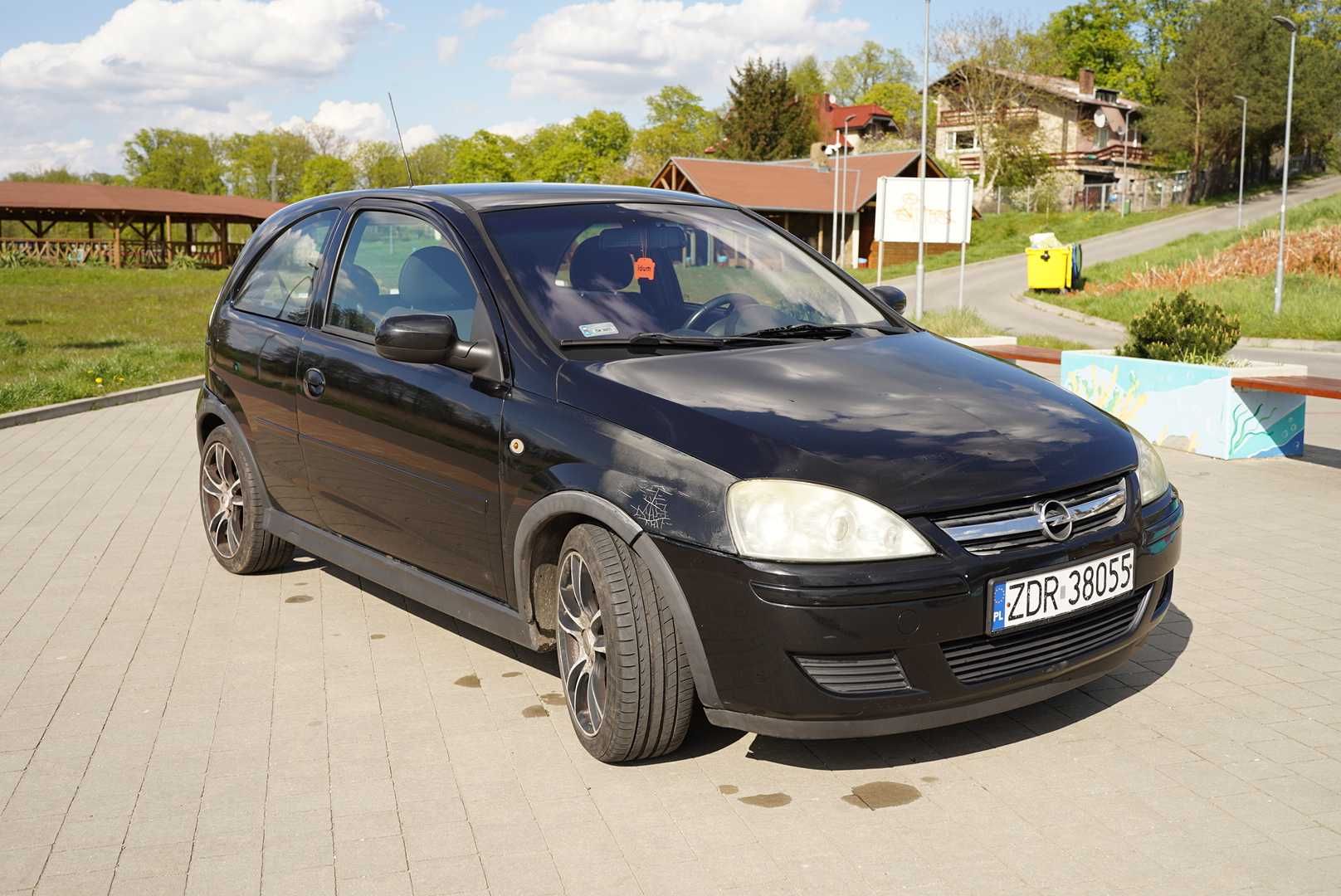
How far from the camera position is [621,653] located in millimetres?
3812

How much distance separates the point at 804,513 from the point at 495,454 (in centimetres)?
123

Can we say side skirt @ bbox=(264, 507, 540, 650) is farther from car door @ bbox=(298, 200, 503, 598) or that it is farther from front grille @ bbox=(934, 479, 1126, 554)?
front grille @ bbox=(934, 479, 1126, 554)

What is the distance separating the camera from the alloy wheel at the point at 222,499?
6426 mm

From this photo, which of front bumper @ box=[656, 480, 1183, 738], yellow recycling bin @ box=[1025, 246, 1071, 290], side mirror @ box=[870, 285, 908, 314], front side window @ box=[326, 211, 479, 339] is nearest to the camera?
front bumper @ box=[656, 480, 1183, 738]

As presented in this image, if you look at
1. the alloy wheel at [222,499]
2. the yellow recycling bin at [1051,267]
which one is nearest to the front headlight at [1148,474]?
the alloy wheel at [222,499]

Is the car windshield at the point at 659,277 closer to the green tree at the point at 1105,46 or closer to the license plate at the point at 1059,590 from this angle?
the license plate at the point at 1059,590

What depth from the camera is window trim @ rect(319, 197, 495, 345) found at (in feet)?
15.3

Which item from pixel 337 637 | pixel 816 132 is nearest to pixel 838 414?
pixel 337 637

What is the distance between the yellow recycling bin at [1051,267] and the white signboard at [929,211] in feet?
43.6

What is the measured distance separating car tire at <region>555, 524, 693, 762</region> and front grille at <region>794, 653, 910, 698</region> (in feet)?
1.37

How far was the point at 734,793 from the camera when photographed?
12.7 feet

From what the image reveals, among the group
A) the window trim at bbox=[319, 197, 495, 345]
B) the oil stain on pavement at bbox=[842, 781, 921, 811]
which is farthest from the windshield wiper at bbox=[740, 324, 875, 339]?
the oil stain on pavement at bbox=[842, 781, 921, 811]

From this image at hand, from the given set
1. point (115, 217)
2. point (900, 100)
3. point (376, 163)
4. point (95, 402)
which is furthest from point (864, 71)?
point (95, 402)

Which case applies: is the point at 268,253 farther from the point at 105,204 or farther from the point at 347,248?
the point at 105,204
